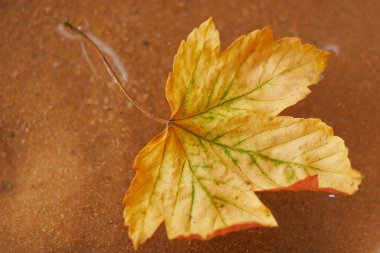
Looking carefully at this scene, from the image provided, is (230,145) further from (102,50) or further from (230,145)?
(102,50)

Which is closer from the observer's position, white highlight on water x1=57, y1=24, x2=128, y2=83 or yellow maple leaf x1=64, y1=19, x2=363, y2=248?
yellow maple leaf x1=64, y1=19, x2=363, y2=248

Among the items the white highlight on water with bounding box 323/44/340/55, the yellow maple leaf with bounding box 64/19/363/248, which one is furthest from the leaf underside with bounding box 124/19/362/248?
the white highlight on water with bounding box 323/44/340/55

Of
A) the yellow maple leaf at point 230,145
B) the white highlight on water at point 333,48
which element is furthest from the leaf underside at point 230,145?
the white highlight on water at point 333,48

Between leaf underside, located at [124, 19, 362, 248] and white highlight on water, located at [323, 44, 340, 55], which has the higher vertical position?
white highlight on water, located at [323, 44, 340, 55]

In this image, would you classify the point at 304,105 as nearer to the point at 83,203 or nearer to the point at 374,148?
the point at 374,148

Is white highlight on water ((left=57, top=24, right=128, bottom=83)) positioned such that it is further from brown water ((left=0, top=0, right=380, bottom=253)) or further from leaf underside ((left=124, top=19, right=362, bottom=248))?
leaf underside ((left=124, top=19, right=362, bottom=248))

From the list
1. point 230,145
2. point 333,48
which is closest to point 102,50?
point 230,145
